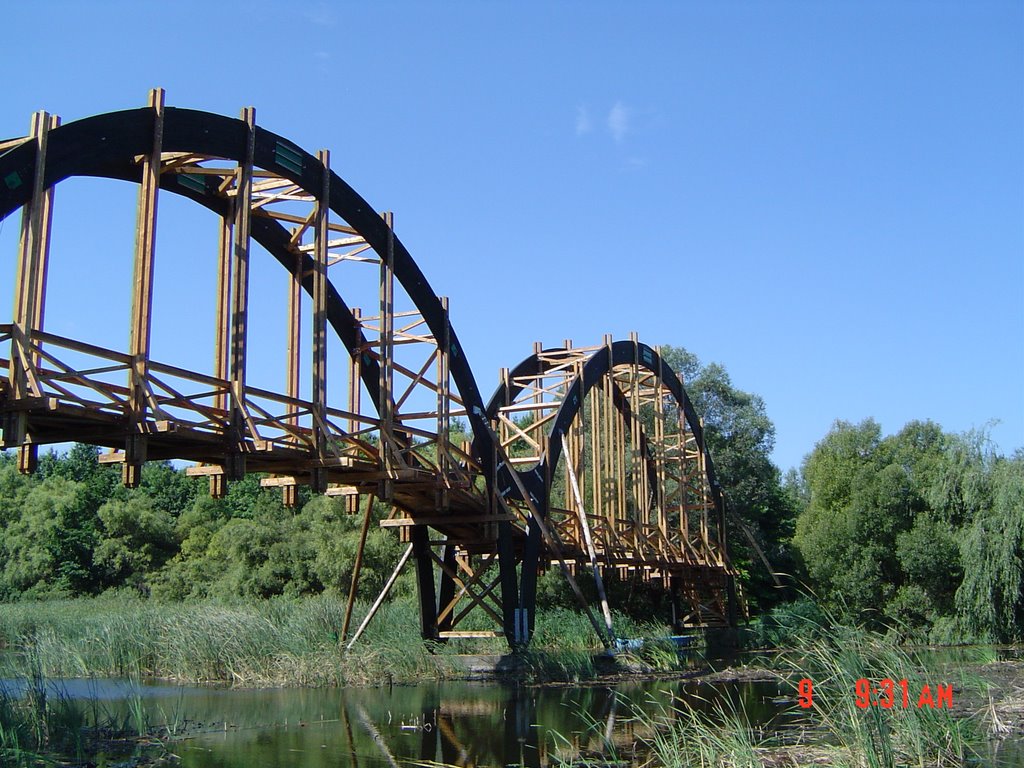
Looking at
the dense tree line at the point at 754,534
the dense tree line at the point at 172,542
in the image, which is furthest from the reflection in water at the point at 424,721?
the dense tree line at the point at 172,542

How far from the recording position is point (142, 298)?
1425 centimetres

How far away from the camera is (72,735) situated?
12.0m

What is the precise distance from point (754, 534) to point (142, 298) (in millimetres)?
38968

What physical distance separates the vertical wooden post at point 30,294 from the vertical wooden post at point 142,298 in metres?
1.25

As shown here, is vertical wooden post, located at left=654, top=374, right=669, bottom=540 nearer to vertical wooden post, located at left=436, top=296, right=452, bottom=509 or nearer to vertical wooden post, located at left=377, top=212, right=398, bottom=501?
vertical wooden post, located at left=436, top=296, right=452, bottom=509

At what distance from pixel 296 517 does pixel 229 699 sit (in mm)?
22839

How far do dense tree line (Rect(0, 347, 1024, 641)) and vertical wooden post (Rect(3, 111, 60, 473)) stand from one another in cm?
2127

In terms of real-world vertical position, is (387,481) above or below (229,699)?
above

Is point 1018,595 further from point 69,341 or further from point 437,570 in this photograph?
point 69,341

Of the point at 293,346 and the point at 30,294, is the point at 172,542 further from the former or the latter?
the point at 30,294

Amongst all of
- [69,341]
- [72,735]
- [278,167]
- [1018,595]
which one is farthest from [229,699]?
[1018,595]

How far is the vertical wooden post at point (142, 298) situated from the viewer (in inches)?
543

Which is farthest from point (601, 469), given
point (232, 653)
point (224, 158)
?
point (224, 158)
